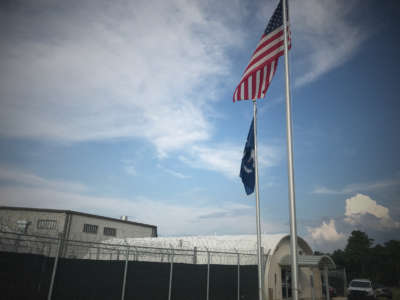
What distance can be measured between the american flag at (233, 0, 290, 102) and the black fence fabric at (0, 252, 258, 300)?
9.20 m

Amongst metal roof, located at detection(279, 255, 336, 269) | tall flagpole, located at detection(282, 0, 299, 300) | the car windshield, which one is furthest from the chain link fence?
the car windshield

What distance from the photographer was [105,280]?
13.0 metres

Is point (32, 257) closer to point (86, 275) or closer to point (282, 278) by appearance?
point (86, 275)

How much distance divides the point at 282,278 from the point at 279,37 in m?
21.2

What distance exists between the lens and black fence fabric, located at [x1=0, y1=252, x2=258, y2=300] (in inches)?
410

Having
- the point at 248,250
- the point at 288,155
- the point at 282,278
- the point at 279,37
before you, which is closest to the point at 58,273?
the point at 288,155

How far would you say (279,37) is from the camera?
32.6 ft

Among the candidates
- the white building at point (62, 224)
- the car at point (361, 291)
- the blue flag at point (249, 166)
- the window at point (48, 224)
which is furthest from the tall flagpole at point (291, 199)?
the window at point (48, 224)

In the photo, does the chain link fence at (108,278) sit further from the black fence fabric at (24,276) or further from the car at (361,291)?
the car at (361,291)

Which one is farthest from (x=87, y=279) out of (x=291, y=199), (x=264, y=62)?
(x=264, y=62)

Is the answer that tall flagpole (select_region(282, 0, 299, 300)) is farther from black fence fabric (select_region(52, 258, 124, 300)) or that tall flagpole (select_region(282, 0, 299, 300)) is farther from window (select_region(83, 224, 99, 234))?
window (select_region(83, 224, 99, 234))

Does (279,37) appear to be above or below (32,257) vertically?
above

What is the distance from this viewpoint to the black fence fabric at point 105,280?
10410 mm

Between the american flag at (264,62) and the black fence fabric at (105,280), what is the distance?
920cm
